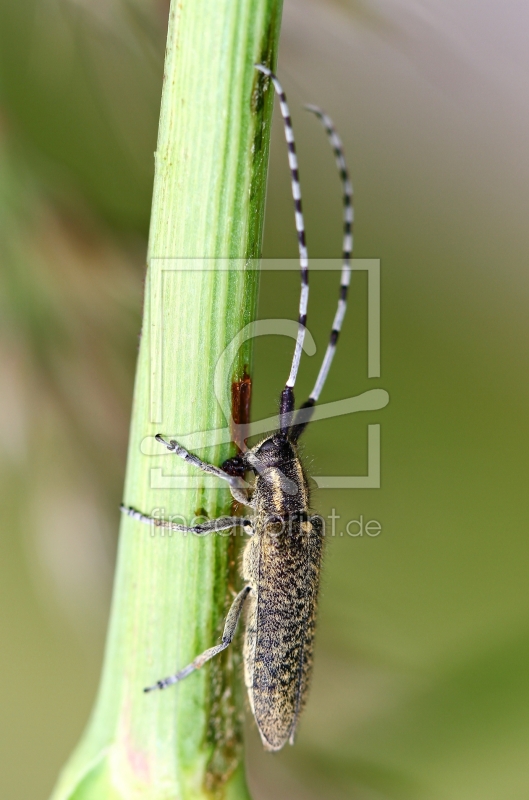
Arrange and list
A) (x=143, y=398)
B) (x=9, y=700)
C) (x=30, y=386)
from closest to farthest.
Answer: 1. (x=143, y=398)
2. (x=30, y=386)
3. (x=9, y=700)

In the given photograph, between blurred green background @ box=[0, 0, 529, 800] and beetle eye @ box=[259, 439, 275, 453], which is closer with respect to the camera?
blurred green background @ box=[0, 0, 529, 800]

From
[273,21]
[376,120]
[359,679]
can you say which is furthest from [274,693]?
[376,120]

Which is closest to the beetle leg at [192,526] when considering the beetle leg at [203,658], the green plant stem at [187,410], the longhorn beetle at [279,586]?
the green plant stem at [187,410]

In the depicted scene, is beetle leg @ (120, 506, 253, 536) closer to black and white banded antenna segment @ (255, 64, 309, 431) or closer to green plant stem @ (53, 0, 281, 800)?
green plant stem @ (53, 0, 281, 800)

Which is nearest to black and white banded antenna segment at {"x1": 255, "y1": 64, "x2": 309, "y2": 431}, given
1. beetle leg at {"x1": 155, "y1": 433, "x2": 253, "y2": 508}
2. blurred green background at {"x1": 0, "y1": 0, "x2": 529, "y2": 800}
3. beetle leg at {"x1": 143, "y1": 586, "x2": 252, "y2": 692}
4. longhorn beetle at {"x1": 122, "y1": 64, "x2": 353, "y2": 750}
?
longhorn beetle at {"x1": 122, "y1": 64, "x2": 353, "y2": 750}

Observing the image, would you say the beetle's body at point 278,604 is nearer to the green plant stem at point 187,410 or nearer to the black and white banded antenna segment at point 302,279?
Answer: the black and white banded antenna segment at point 302,279

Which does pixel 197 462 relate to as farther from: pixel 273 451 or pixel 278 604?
pixel 278 604

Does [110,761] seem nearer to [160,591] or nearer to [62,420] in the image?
[160,591]
